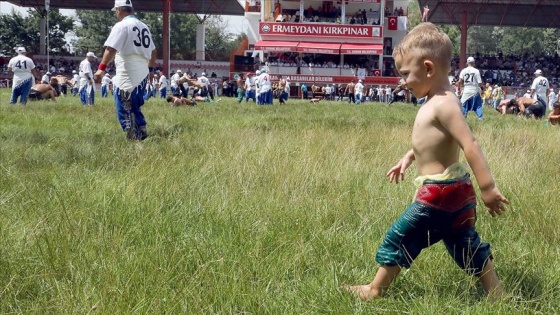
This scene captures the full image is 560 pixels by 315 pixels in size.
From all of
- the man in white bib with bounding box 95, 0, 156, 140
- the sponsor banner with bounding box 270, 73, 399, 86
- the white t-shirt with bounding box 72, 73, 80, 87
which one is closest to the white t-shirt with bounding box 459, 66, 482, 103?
the man in white bib with bounding box 95, 0, 156, 140

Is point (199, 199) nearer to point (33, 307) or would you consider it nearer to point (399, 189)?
point (399, 189)

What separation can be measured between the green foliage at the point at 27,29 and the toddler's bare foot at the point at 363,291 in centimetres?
8033

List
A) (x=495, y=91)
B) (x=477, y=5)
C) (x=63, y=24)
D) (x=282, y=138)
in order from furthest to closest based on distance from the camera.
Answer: (x=63, y=24) → (x=477, y=5) → (x=495, y=91) → (x=282, y=138)

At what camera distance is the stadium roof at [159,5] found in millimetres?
64000

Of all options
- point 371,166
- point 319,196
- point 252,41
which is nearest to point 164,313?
point 319,196

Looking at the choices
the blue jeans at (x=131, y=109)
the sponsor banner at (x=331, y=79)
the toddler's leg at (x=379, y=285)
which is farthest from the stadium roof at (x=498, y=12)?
the toddler's leg at (x=379, y=285)

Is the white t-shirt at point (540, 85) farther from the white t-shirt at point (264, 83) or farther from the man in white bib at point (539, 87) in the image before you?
the white t-shirt at point (264, 83)

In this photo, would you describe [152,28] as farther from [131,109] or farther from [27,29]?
[131,109]

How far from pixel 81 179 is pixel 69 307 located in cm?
275

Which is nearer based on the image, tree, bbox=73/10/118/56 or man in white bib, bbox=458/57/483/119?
man in white bib, bbox=458/57/483/119

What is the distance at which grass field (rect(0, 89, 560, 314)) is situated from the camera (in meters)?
2.77

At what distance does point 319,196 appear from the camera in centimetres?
482

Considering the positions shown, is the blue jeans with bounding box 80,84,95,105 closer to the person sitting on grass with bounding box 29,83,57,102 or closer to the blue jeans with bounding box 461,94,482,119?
the person sitting on grass with bounding box 29,83,57,102

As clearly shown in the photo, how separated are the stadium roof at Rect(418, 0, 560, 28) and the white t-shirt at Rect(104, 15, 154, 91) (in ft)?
180
